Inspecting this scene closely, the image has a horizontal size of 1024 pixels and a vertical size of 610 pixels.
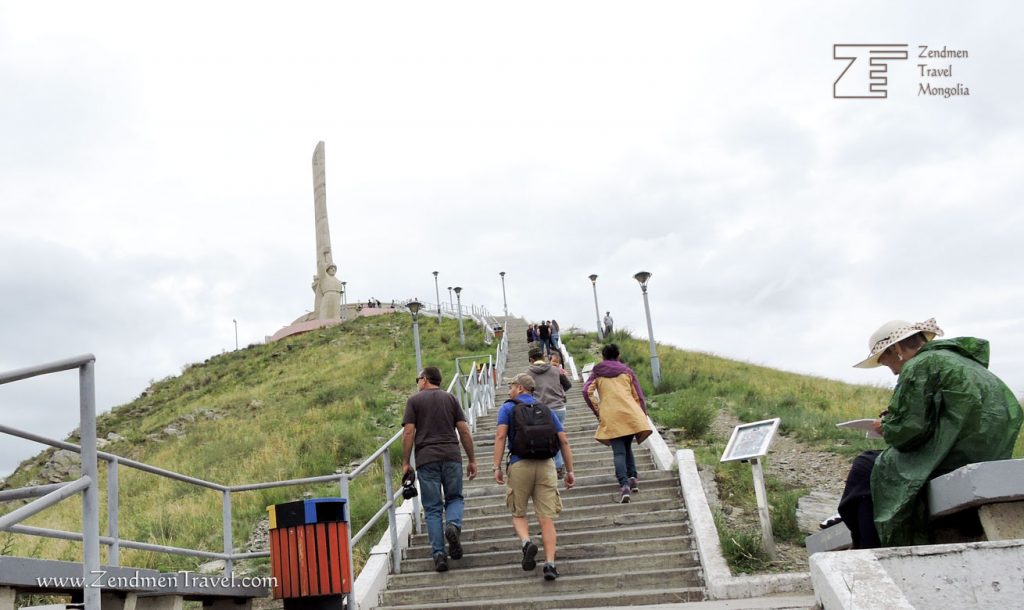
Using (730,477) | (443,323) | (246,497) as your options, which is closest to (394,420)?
(246,497)

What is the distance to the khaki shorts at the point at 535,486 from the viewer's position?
24.0 feet

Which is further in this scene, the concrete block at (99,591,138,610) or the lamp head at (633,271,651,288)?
the lamp head at (633,271,651,288)

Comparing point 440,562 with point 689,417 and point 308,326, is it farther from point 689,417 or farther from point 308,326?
point 308,326

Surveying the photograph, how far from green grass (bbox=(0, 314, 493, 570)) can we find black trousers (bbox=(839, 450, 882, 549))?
563 cm

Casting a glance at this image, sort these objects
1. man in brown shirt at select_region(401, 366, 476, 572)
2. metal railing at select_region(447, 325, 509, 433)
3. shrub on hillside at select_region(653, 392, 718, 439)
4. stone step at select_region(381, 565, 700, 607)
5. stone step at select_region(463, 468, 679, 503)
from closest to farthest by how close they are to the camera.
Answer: stone step at select_region(381, 565, 700, 607) → man in brown shirt at select_region(401, 366, 476, 572) → stone step at select_region(463, 468, 679, 503) → shrub on hillside at select_region(653, 392, 718, 439) → metal railing at select_region(447, 325, 509, 433)

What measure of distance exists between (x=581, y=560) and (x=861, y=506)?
3779 millimetres

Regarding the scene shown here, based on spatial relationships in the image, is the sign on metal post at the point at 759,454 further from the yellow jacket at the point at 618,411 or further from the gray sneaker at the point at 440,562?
the gray sneaker at the point at 440,562

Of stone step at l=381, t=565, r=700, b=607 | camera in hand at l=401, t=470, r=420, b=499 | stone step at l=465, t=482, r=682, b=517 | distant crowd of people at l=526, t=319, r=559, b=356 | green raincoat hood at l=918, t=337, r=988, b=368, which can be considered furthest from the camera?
distant crowd of people at l=526, t=319, r=559, b=356

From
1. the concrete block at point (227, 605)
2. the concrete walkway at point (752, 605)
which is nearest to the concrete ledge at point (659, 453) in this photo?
the concrete walkway at point (752, 605)

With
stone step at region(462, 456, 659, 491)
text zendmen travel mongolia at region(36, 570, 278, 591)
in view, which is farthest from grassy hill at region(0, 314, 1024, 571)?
text zendmen travel mongolia at region(36, 570, 278, 591)

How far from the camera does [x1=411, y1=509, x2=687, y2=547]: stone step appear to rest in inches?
334

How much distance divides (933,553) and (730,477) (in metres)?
6.30

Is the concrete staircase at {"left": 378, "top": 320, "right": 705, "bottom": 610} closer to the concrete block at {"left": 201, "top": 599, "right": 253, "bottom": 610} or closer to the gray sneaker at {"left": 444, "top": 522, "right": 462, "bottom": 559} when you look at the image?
the gray sneaker at {"left": 444, "top": 522, "right": 462, "bottom": 559}

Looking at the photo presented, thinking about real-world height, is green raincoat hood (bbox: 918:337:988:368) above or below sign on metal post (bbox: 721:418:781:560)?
above
